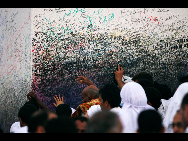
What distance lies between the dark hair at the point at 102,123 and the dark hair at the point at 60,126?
0.16 m

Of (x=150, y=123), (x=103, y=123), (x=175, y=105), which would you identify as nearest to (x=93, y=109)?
(x=175, y=105)

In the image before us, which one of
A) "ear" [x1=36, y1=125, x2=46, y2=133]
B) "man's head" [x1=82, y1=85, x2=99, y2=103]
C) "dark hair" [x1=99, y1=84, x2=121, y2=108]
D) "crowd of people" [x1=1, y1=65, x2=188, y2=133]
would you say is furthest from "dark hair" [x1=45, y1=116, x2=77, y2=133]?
"man's head" [x1=82, y1=85, x2=99, y2=103]

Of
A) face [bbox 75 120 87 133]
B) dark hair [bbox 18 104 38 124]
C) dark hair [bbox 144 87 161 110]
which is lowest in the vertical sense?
face [bbox 75 120 87 133]

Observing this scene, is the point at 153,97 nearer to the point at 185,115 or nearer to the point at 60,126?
the point at 185,115

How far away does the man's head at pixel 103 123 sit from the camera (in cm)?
151

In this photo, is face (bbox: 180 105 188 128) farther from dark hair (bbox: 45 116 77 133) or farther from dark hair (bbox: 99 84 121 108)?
dark hair (bbox: 99 84 121 108)

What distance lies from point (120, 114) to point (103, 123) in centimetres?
71

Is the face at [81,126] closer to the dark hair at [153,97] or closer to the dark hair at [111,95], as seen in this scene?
the dark hair at [111,95]

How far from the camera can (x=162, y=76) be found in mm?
4371

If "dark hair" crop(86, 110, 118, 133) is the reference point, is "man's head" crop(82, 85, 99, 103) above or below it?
above

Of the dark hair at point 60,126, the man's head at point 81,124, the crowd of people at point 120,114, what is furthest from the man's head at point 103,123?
the man's head at point 81,124

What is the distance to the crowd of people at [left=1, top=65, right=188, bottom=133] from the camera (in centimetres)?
158

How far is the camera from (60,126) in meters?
1.64

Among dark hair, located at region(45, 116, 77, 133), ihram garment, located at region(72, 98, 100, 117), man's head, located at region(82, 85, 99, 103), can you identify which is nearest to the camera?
dark hair, located at region(45, 116, 77, 133)
